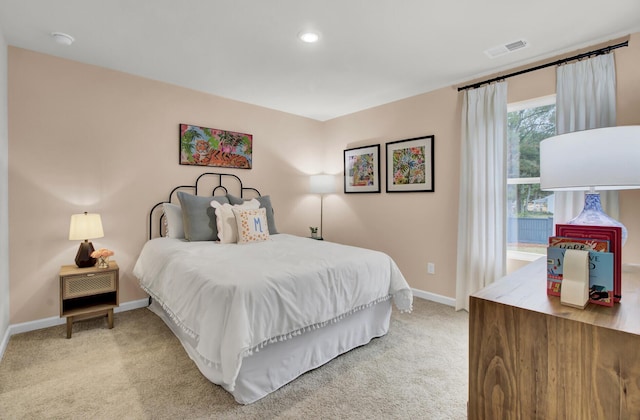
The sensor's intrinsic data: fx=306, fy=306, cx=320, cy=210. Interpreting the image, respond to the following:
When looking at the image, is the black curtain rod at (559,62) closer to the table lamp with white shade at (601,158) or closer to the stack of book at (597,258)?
the table lamp with white shade at (601,158)

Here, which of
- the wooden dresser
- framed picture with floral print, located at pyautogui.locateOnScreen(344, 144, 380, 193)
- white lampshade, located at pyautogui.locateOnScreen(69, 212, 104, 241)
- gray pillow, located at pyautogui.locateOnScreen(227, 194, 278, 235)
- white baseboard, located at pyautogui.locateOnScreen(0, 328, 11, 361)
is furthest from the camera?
framed picture with floral print, located at pyautogui.locateOnScreen(344, 144, 380, 193)

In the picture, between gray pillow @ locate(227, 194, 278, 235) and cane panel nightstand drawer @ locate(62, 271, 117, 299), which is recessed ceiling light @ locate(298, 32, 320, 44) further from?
cane panel nightstand drawer @ locate(62, 271, 117, 299)

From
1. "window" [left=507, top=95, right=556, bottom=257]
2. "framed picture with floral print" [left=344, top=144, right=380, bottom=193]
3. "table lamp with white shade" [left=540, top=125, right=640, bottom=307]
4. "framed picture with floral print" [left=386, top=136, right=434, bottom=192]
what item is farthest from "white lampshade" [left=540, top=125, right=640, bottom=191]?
"framed picture with floral print" [left=344, top=144, right=380, bottom=193]

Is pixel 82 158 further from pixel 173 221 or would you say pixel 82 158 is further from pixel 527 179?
pixel 527 179

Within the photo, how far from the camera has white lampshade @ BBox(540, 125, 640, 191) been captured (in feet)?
4.33

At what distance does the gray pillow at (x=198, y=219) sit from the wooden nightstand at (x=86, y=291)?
2.34ft

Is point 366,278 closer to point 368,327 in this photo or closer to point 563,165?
point 368,327

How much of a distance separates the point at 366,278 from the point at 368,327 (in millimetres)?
455

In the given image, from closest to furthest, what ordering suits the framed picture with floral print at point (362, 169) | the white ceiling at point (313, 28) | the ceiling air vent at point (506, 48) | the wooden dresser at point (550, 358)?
the wooden dresser at point (550, 358)
the white ceiling at point (313, 28)
the ceiling air vent at point (506, 48)
the framed picture with floral print at point (362, 169)

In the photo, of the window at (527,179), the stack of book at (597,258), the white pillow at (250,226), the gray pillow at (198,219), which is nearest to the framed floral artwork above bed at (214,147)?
the gray pillow at (198,219)

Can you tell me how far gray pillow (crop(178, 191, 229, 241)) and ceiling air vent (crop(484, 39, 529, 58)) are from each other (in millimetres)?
3007

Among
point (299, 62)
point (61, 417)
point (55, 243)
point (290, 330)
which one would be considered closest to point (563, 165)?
point (290, 330)

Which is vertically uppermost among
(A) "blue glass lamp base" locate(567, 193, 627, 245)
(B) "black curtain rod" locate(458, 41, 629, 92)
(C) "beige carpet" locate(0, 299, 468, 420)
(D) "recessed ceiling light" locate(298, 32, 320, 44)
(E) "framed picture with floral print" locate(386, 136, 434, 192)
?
(D) "recessed ceiling light" locate(298, 32, 320, 44)

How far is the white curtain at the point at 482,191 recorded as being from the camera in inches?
117
